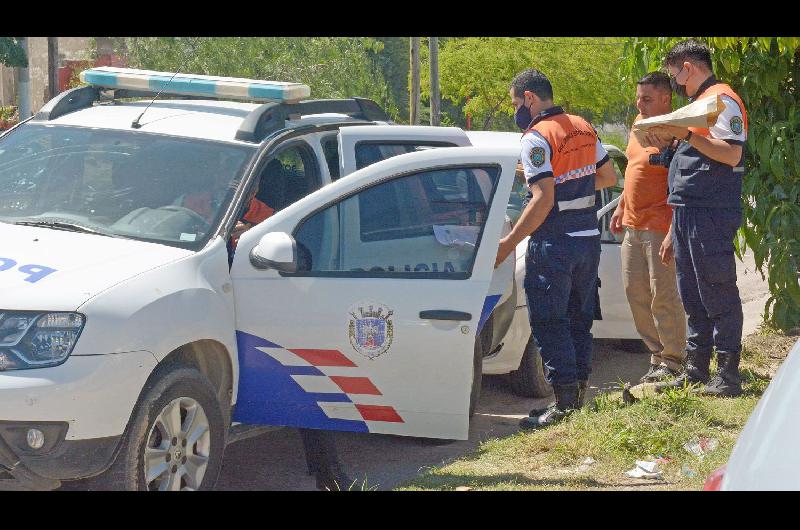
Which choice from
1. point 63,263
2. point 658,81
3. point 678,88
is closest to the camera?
point 63,263

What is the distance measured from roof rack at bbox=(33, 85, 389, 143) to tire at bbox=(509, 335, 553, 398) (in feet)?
5.81

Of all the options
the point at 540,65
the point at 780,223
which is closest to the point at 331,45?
the point at 540,65

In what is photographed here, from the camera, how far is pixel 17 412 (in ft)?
13.7

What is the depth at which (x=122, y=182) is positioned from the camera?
5.48m

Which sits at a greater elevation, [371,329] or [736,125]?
[736,125]

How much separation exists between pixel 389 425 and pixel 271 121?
1.72 metres

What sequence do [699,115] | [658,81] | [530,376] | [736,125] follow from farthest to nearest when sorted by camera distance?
[530,376]
[658,81]
[736,125]
[699,115]

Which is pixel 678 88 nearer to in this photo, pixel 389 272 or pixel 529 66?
pixel 389 272

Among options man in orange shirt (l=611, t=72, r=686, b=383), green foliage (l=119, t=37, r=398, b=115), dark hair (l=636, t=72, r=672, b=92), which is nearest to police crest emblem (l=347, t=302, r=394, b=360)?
man in orange shirt (l=611, t=72, r=686, b=383)

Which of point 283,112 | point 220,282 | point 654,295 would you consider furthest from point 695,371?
point 220,282

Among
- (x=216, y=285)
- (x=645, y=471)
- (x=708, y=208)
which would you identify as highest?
(x=708, y=208)

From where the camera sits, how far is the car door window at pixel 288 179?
5980 mm

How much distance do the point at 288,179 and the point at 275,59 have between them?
1834 cm

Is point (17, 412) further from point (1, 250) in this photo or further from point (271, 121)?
point (271, 121)
